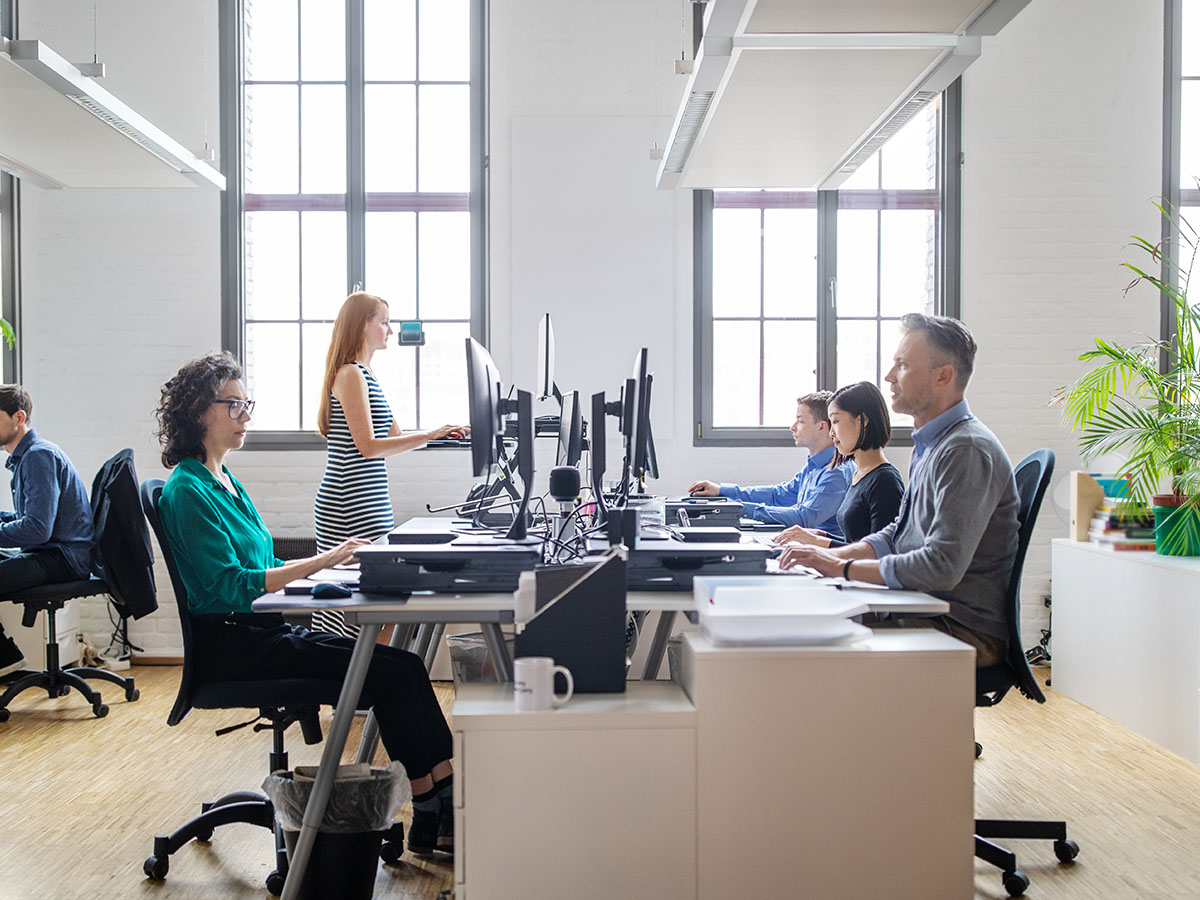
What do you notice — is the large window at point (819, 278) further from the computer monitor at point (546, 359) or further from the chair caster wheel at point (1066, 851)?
the chair caster wheel at point (1066, 851)

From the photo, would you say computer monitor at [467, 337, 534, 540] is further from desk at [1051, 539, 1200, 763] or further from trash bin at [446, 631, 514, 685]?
desk at [1051, 539, 1200, 763]

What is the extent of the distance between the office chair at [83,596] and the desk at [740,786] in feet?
7.39

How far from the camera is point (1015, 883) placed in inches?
96.1

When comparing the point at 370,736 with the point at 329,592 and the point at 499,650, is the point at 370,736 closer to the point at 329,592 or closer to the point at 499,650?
the point at 499,650

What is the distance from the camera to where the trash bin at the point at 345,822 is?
87.5 inches

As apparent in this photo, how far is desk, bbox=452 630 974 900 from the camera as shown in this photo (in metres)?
1.87

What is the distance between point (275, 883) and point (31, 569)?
2076mm

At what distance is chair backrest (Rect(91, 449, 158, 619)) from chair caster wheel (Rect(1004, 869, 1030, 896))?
287cm

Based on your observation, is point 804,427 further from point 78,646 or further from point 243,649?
point 78,646

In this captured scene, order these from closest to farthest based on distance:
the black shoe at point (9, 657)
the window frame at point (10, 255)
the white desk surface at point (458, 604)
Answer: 1. the white desk surface at point (458, 604)
2. the black shoe at point (9, 657)
3. the window frame at point (10, 255)

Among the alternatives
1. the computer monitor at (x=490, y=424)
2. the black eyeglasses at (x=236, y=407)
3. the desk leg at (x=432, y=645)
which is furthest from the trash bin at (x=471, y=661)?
the black eyeglasses at (x=236, y=407)

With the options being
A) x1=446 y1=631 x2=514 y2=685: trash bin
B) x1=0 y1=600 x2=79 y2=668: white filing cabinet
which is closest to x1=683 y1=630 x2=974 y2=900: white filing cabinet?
x1=446 y1=631 x2=514 y2=685: trash bin

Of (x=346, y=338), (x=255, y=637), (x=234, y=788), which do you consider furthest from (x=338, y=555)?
(x=346, y=338)

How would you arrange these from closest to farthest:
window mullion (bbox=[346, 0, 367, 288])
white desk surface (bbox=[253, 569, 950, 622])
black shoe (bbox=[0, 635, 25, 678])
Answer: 1. white desk surface (bbox=[253, 569, 950, 622])
2. black shoe (bbox=[0, 635, 25, 678])
3. window mullion (bbox=[346, 0, 367, 288])
